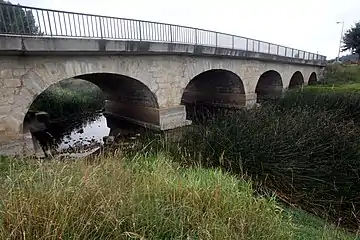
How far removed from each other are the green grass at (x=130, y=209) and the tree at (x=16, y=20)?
5.20 m

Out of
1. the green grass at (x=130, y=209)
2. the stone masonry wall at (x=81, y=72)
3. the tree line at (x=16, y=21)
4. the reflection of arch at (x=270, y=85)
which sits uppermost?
Result: the tree line at (x=16, y=21)

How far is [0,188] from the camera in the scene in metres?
2.58

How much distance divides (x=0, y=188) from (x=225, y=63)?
42.1ft

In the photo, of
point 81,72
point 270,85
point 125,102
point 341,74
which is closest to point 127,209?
point 81,72

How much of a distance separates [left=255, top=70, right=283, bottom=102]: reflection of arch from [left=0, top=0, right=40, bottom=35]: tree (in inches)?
643

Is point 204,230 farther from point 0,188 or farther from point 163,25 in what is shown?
point 163,25

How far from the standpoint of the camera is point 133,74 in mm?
9953

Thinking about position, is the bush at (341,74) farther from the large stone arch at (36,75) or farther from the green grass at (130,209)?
the green grass at (130,209)

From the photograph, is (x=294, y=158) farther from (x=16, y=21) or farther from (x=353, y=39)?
(x=353, y=39)

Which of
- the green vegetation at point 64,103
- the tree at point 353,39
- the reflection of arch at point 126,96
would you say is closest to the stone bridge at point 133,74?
the reflection of arch at point 126,96

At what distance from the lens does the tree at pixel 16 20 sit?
6.81 meters

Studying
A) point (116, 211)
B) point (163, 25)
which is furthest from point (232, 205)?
point (163, 25)

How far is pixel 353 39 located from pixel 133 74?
32.0 m

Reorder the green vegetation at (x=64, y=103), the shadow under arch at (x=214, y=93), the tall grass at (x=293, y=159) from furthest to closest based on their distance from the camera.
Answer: the shadow under arch at (x=214, y=93)
the green vegetation at (x=64, y=103)
the tall grass at (x=293, y=159)
